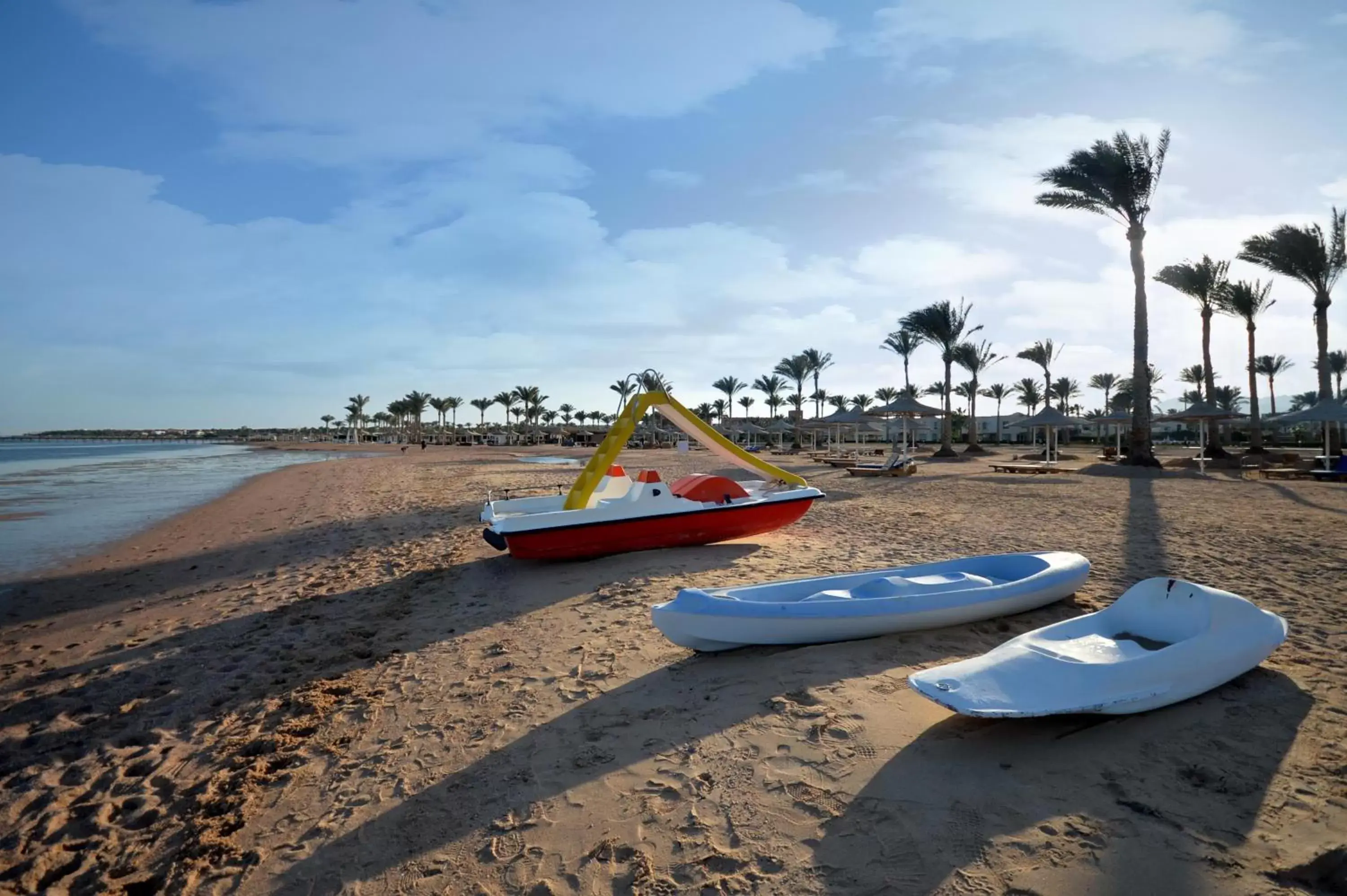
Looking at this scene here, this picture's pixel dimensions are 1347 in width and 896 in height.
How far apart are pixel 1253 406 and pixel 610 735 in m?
35.3

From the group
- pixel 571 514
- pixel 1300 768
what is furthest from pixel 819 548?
pixel 1300 768

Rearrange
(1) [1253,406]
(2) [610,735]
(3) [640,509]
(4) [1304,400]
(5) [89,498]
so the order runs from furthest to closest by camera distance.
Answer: (4) [1304,400]
(1) [1253,406]
(5) [89,498]
(3) [640,509]
(2) [610,735]

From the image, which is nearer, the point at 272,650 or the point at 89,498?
the point at 272,650

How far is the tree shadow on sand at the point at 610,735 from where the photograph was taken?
113 inches

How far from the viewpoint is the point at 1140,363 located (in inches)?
Result: 848

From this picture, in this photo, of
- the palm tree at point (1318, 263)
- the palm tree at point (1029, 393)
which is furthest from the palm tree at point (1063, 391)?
the palm tree at point (1318, 263)

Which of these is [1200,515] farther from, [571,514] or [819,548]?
[571,514]

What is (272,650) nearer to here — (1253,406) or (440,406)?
(1253,406)

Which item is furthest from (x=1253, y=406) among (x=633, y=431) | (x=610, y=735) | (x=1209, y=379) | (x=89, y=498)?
(x=89, y=498)

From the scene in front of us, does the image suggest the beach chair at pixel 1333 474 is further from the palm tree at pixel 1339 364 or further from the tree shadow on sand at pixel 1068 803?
the palm tree at pixel 1339 364

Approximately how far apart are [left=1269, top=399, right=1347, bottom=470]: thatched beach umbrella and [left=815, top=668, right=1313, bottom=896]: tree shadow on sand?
20.7 meters

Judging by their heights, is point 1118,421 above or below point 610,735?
above

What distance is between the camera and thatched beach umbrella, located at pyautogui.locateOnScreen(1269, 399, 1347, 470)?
18.3m

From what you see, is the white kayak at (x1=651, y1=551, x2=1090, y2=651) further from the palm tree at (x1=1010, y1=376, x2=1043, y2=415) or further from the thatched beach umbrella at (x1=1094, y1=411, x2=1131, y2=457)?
the palm tree at (x1=1010, y1=376, x2=1043, y2=415)
